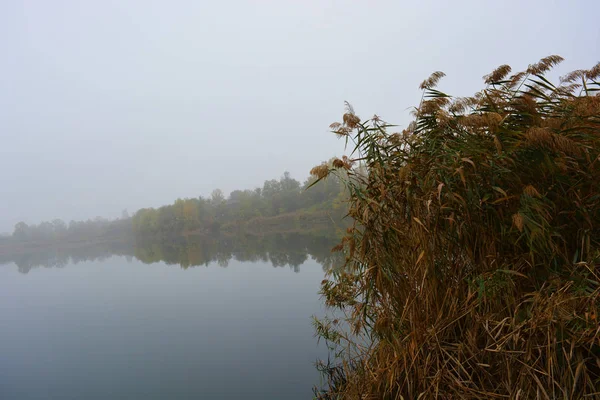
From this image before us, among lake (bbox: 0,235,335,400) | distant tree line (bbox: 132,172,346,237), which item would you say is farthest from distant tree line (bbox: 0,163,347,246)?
lake (bbox: 0,235,335,400)

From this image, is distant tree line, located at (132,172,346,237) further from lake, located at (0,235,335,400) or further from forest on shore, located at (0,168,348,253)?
lake, located at (0,235,335,400)

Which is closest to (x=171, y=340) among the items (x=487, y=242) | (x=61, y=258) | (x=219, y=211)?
(x=487, y=242)

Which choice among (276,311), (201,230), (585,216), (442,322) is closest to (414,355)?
(442,322)

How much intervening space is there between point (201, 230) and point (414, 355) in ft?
173

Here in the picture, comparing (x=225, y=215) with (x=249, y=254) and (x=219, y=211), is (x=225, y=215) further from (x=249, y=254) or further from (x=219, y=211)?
(x=249, y=254)

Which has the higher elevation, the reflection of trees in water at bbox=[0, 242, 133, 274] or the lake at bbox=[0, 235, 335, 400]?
the reflection of trees in water at bbox=[0, 242, 133, 274]

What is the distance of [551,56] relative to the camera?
2.35 metres

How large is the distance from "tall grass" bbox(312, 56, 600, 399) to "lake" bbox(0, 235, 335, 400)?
254 centimetres

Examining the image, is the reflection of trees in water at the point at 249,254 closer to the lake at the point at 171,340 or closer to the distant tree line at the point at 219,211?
the lake at the point at 171,340

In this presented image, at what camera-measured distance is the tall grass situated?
178 cm

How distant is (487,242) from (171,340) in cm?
684

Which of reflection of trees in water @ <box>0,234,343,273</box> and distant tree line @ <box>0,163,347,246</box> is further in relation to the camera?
distant tree line @ <box>0,163,347,246</box>

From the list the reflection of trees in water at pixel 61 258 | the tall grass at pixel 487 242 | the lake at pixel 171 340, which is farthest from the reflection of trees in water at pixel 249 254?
the tall grass at pixel 487 242

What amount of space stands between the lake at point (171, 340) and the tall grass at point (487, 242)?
254cm
